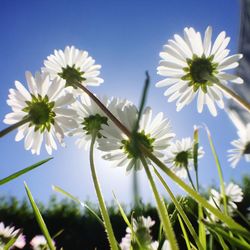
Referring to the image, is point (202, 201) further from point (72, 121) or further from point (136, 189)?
point (72, 121)

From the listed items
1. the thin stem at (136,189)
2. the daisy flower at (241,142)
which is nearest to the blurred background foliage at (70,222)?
the daisy flower at (241,142)

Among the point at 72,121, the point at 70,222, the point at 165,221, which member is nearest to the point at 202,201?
the point at 165,221

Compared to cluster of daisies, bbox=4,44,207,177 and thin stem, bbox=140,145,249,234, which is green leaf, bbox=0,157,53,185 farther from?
thin stem, bbox=140,145,249,234

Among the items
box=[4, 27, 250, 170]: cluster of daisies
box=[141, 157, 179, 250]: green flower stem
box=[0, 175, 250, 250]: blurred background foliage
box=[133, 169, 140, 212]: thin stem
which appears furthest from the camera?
box=[0, 175, 250, 250]: blurred background foliage

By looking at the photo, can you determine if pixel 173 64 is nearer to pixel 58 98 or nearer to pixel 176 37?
pixel 176 37

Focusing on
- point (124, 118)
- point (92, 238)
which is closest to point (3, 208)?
point (92, 238)

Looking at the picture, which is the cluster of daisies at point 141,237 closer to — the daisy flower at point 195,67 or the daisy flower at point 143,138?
the daisy flower at point 143,138

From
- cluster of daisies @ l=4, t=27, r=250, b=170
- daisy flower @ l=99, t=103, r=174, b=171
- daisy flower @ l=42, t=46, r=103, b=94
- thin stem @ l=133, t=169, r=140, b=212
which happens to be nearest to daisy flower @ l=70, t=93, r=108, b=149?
cluster of daisies @ l=4, t=27, r=250, b=170
